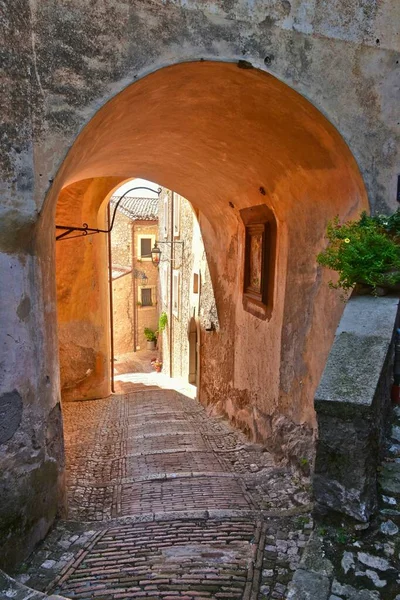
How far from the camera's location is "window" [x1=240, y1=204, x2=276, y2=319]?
19.7 ft

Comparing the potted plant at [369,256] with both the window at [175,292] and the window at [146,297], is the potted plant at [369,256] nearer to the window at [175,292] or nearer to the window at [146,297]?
the window at [175,292]

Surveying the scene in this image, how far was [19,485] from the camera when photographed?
130 inches

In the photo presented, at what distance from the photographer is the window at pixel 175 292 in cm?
1535

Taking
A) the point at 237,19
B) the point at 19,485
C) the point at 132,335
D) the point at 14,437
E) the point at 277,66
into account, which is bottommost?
the point at 132,335

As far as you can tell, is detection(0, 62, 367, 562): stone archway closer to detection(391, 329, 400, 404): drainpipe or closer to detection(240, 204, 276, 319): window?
detection(240, 204, 276, 319): window

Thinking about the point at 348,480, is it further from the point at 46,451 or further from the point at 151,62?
the point at 151,62

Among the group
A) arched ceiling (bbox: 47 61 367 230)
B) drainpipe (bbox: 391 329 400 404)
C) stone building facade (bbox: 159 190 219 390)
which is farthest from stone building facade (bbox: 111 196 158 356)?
drainpipe (bbox: 391 329 400 404)

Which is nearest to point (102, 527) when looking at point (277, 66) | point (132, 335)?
point (277, 66)

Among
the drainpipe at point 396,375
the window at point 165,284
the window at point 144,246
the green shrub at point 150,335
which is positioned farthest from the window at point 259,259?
the window at point 144,246

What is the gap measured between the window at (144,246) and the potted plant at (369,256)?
73.1 feet

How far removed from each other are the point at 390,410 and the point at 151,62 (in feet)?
10.9

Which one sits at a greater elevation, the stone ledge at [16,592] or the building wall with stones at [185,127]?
the building wall with stones at [185,127]

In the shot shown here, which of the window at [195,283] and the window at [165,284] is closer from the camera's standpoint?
the window at [195,283]

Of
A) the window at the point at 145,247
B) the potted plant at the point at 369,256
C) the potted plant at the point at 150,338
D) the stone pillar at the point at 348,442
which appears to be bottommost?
the potted plant at the point at 150,338
